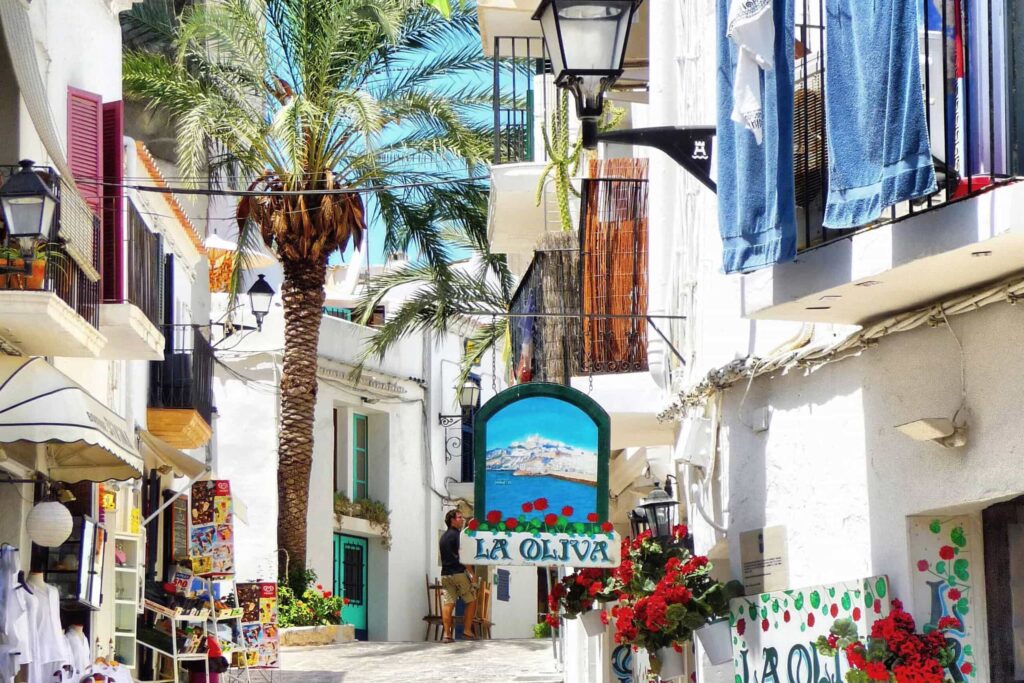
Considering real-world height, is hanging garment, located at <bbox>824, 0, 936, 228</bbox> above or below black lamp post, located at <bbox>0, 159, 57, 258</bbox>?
below

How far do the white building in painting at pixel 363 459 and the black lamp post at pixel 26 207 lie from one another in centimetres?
1489

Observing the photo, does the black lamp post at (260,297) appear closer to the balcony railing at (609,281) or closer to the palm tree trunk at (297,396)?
the palm tree trunk at (297,396)

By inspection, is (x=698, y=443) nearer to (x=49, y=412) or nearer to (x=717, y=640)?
(x=717, y=640)

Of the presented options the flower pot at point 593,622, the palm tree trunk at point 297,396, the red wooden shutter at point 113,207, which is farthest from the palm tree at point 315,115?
the flower pot at point 593,622

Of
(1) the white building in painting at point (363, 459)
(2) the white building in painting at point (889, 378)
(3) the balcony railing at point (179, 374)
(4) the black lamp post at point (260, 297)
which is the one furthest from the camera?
(1) the white building in painting at point (363, 459)

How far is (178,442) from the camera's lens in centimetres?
2266

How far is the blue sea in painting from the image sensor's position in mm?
11820

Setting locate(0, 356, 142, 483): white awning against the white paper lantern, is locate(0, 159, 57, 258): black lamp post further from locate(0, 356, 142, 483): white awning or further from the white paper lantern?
the white paper lantern

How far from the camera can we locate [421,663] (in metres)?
22.4

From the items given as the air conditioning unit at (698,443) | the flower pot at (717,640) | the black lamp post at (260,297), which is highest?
the black lamp post at (260,297)

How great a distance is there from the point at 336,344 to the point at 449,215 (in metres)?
7.29

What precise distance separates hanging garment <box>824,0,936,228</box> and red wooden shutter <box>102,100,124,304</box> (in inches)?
395


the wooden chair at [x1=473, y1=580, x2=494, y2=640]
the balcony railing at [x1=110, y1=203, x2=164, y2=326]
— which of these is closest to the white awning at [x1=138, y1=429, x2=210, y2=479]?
the balcony railing at [x1=110, y1=203, x2=164, y2=326]

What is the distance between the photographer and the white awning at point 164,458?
19203mm
